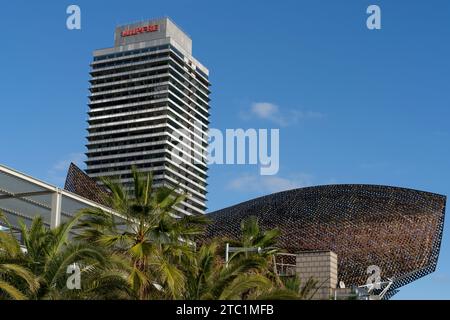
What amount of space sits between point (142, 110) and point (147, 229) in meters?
172

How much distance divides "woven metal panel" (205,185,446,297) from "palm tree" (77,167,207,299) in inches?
1991

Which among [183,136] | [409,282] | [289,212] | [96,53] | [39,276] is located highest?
[96,53]

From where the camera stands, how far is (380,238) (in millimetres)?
75625

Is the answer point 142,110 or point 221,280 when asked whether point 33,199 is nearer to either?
point 221,280

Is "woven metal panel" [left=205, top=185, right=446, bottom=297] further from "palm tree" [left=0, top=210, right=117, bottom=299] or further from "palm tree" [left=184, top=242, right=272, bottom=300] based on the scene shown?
"palm tree" [left=0, top=210, right=117, bottom=299]

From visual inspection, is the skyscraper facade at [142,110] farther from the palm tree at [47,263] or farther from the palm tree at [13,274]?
the palm tree at [13,274]

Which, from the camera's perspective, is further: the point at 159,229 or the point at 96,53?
the point at 96,53

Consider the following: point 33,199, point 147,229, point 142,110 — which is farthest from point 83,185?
point 142,110

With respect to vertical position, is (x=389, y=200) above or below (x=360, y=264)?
above

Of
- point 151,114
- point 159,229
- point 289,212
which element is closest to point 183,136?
point 151,114

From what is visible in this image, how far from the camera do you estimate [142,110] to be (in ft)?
634
